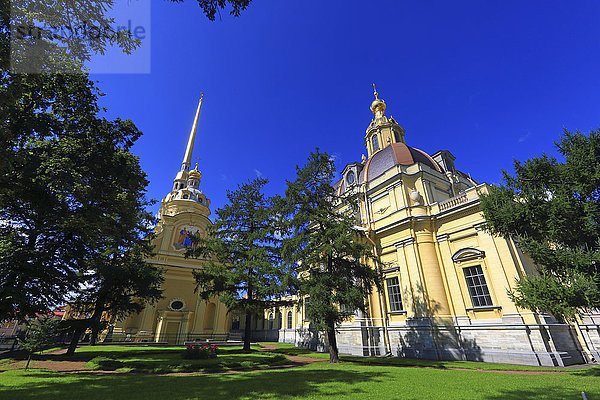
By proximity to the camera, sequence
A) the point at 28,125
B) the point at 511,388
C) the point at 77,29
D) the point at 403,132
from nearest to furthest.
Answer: the point at 77,29, the point at 511,388, the point at 28,125, the point at 403,132

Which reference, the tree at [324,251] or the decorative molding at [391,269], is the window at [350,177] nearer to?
the decorative molding at [391,269]

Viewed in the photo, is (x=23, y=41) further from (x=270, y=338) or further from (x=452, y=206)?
(x=270, y=338)

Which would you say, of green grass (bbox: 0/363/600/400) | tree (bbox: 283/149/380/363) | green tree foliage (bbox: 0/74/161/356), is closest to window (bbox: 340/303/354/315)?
tree (bbox: 283/149/380/363)

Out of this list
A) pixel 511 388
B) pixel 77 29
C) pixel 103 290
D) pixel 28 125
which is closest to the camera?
pixel 77 29

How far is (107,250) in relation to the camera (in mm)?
18797

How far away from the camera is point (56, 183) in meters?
9.30

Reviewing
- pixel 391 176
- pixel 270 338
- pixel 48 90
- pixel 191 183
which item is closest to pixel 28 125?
pixel 48 90

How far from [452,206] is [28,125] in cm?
2406

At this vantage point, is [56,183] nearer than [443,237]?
Yes

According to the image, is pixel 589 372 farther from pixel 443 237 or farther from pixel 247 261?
pixel 247 261

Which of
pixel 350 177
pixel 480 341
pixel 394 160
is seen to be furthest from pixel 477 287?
pixel 350 177

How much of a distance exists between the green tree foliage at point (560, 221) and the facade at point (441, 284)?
3.73 m

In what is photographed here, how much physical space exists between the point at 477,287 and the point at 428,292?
3.02 metres

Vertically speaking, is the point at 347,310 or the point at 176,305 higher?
the point at 176,305
